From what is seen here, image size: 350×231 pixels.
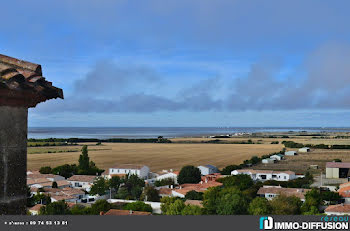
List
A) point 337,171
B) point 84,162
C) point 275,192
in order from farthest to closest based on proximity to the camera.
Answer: point 84,162, point 337,171, point 275,192

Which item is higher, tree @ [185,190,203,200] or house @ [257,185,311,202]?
house @ [257,185,311,202]

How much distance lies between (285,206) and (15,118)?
26548mm

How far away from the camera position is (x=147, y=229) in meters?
4.07

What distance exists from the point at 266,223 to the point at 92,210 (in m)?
26.0

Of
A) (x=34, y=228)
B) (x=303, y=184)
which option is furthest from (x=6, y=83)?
(x=303, y=184)

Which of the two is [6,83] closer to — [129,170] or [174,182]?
[174,182]

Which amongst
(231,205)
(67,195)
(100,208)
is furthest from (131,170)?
(231,205)

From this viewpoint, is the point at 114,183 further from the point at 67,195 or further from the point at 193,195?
the point at 193,195

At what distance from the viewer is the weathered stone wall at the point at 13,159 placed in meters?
3.03

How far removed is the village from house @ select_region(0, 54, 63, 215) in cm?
2312

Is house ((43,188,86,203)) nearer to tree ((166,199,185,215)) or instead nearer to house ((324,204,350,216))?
tree ((166,199,185,215))

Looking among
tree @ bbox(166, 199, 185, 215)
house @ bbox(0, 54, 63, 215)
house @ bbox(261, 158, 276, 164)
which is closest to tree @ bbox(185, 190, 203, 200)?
tree @ bbox(166, 199, 185, 215)

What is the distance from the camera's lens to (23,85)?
3.03m

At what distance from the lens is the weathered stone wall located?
3.03 metres
